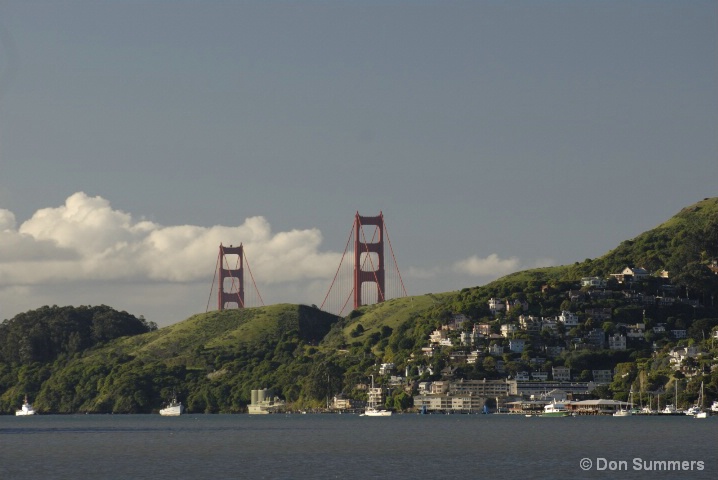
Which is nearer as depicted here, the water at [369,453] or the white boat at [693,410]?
the water at [369,453]

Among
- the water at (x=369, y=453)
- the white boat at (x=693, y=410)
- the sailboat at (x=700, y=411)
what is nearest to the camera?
the water at (x=369, y=453)

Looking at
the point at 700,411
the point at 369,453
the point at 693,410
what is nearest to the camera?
the point at 369,453

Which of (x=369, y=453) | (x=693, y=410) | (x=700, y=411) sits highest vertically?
(x=693, y=410)

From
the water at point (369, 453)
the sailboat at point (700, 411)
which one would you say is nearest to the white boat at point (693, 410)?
the sailboat at point (700, 411)

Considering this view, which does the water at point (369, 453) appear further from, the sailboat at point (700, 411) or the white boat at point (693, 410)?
the white boat at point (693, 410)

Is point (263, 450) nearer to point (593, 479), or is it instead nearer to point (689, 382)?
point (593, 479)

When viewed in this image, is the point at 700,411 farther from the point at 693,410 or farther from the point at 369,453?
the point at 369,453

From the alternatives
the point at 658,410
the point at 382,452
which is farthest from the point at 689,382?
the point at 382,452

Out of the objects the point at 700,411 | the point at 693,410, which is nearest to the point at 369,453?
the point at 700,411

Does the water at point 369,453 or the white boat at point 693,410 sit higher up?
the white boat at point 693,410
